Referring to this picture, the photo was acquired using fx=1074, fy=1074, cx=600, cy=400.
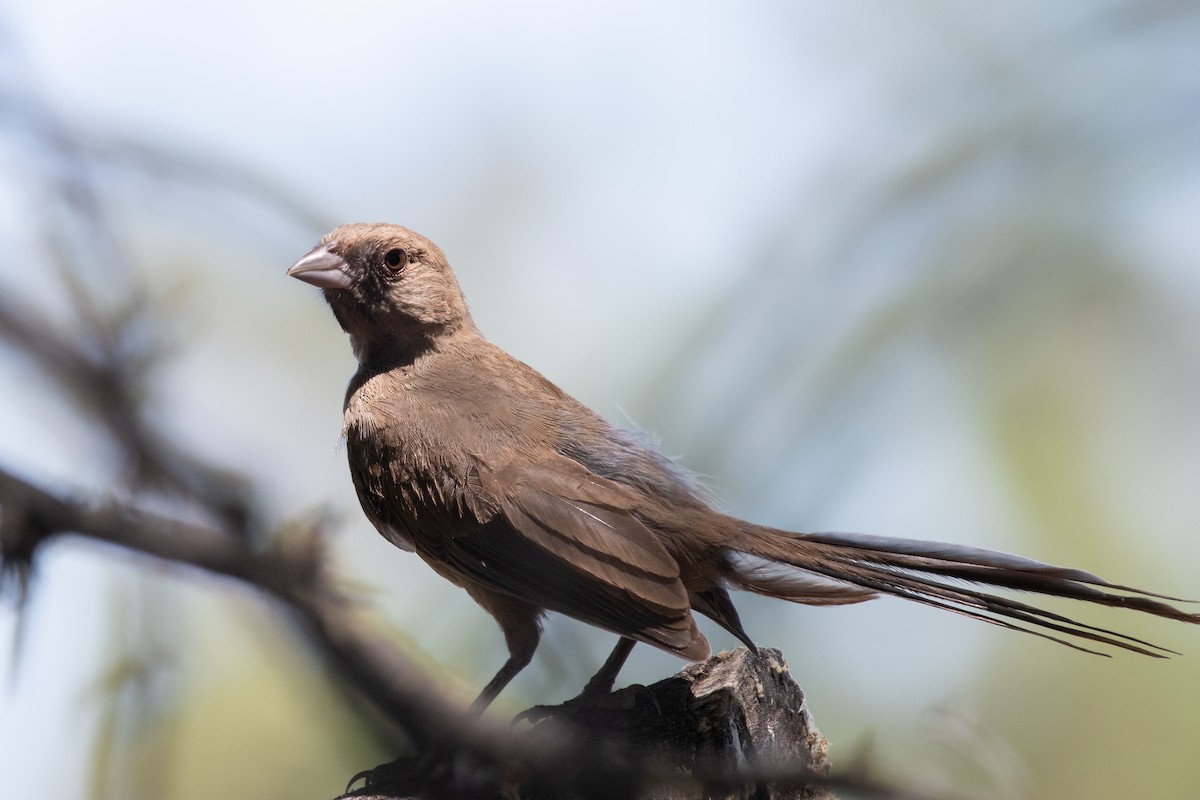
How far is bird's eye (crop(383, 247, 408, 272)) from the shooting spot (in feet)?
10.1

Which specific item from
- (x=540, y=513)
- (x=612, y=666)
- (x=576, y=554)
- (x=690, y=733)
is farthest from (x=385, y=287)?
(x=690, y=733)

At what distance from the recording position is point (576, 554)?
2.48m

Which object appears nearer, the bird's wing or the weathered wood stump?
the weathered wood stump

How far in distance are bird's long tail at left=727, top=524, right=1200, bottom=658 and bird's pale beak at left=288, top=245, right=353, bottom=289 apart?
133cm

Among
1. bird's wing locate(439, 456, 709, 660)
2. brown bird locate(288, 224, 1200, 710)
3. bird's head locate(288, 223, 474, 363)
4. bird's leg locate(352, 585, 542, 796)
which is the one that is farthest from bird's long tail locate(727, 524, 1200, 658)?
bird's head locate(288, 223, 474, 363)

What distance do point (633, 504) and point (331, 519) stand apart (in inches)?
35.6

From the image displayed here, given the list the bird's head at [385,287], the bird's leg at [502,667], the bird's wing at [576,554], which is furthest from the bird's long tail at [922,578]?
the bird's head at [385,287]

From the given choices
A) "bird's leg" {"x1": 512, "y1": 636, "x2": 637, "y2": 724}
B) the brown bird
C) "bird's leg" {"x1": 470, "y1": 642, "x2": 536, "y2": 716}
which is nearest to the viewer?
the brown bird

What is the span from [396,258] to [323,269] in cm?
22

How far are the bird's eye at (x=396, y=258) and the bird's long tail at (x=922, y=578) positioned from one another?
4.21 feet

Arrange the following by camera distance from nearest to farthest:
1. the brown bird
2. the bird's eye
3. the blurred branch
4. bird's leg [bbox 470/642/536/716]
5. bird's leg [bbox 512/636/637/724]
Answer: the blurred branch → the brown bird → bird's leg [bbox 470/642/536/716] → bird's leg [bbox 512/636/637/724] → the bird's eye

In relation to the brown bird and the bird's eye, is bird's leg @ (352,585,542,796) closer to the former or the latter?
the brown bird

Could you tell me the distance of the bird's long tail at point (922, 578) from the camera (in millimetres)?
2002

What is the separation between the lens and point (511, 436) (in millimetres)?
2746
